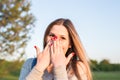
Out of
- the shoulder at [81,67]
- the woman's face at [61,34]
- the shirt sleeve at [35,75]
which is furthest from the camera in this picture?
the shoulder at [81,67]

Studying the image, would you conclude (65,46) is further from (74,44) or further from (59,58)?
(59,58)

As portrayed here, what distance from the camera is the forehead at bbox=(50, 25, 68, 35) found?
3.55 meters

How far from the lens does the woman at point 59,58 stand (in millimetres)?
3236

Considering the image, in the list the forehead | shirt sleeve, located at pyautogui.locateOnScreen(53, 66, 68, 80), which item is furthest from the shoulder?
shirt sleeve, located at pyautogui.locateOnScreen(53, 66, 68, 80)

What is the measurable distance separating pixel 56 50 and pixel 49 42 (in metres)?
0.12

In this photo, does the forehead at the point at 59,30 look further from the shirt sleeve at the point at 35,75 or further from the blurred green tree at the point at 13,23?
the blurred green tree at the point at 13,23

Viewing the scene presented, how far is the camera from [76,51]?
3775 millimetres

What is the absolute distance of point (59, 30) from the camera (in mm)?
3576

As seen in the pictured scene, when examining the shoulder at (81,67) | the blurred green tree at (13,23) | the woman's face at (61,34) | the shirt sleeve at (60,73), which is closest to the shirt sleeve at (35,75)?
the shirt sleeve at (60,73)

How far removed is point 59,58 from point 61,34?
13.2 inches

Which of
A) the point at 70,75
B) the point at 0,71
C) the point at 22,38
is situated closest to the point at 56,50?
the point at 70,75

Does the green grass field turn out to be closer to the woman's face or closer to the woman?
the woman

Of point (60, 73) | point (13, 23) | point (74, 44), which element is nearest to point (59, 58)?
point (60, 73)

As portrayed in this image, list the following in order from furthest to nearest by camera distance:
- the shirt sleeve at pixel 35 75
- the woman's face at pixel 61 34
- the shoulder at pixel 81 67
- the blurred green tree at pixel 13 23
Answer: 1. the blurred green tree at pixel 13 23
2. the shoulder at pixel 81 67
3. the woman's face at pixel 61 34
4. the shirt sleeve at pixel 35 75
